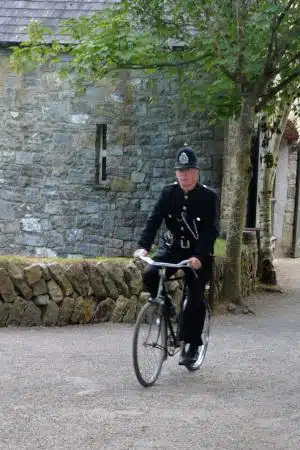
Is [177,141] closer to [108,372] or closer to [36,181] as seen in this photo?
[36,181]

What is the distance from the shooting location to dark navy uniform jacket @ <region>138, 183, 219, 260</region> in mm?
8070

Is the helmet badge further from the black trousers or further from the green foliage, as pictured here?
the green foliage

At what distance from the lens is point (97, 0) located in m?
18.1

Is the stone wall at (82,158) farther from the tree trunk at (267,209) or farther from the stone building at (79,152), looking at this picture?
the tree trunk at (267,209)

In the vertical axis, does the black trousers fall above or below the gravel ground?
above

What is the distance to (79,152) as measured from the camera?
18578mm

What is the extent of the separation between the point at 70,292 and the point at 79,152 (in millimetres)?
7878

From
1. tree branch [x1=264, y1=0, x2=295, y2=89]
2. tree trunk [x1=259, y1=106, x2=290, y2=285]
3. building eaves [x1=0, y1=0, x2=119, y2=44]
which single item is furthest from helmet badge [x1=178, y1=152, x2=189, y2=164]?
building eaves [x1=0, y1=0, x2=119, y2=44]

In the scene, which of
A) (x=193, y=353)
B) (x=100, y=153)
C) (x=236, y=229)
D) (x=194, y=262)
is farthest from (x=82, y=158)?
(x=194, y=262)

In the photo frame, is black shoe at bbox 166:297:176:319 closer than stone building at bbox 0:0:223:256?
Yes

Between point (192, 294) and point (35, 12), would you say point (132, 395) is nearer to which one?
point (192, 294)

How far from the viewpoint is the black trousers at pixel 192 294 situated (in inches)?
318

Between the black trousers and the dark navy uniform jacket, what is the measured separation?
0.07m

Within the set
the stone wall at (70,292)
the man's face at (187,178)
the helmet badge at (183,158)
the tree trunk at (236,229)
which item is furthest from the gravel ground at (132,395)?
the tree trunk at (236,229)
